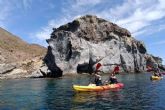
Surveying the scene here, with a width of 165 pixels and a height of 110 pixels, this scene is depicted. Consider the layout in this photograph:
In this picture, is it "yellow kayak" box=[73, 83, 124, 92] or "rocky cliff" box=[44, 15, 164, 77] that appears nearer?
"yellow kayak" box=[73, 83, 124, 92]

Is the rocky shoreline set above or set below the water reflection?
above

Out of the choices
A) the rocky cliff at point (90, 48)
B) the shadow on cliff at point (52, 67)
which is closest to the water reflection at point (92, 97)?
the shadow on cliff at point (52, 67)

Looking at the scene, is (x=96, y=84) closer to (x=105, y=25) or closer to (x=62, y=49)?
(x=62, y=49)

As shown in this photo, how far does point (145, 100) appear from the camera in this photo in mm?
35281

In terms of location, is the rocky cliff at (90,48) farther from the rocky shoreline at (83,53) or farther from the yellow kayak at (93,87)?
the yellow kayak at (93,87)

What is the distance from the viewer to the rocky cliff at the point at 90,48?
338ft

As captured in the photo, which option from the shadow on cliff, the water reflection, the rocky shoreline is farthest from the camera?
the rocky shoreline

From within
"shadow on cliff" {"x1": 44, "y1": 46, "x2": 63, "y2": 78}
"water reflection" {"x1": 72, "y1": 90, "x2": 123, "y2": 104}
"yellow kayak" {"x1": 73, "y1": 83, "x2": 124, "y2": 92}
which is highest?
"shadow on cliff" {"x1": 44, "y1": 46, "x2": 63, "y2": 78}

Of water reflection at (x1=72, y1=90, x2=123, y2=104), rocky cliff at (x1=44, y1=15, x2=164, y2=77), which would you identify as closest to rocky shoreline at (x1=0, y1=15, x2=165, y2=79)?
rocky cliff at (x1=44, y1=15, x2=164, y2=77)

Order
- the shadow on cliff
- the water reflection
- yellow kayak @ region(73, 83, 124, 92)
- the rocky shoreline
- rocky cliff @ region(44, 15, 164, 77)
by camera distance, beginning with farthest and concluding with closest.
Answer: rocky cliff @ region(44, 15, 164, 77) < the rocky shoreline < the shadow on cliff < yellow kayak @ region(73, 83, 124, 92) < the water reflection

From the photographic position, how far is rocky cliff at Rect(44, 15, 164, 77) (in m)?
103

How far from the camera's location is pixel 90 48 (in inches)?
4176

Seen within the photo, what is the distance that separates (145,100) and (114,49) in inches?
3007

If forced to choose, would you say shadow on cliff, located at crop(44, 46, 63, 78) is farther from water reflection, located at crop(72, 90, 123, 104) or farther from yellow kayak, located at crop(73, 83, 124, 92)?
water reflection, located at crop(72, 90, 123, 104)
